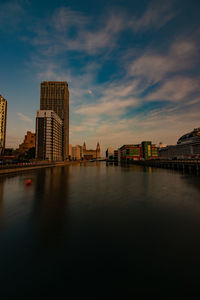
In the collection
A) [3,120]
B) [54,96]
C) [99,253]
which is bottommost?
[99,253]

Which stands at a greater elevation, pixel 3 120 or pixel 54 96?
pixel 54 96

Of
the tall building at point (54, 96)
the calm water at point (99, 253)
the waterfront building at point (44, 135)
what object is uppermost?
the tall building at point (54, 96)

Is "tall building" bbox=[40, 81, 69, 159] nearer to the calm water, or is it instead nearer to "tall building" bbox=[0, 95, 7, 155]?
"tall building" bbox=[0, 95, 7, 155]

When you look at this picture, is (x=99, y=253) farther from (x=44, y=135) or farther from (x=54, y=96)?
(x=54, y=96)

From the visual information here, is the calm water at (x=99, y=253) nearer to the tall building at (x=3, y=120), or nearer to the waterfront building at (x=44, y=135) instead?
the waterfront building at (x=44, y=135)

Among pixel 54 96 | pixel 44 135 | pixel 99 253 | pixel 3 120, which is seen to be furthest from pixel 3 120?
pixel 99 253

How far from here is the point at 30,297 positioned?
5.57 m

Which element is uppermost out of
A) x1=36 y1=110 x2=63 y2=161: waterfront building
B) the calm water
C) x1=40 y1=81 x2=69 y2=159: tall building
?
x1=40 y1=81 x2=69 y2=159: tall building

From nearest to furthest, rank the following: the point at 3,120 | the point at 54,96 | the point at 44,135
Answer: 1. the point at 44,135
2. the point at 3,120
3. the point at 54,96

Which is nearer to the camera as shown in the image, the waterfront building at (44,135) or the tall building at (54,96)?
the waterfront building at (44,135)

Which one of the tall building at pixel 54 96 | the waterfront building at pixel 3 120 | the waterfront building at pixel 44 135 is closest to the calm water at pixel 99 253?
the waterfront building at pixel 44 135

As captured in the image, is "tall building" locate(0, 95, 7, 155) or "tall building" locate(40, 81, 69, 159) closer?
"tall building" locate(0, 95, 7, 155)

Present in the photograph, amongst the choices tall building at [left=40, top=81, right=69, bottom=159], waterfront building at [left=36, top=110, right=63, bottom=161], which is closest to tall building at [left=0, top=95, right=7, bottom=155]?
tall building at [left=40, top=81, right=69, bottom=159]

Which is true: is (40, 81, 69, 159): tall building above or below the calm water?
above
